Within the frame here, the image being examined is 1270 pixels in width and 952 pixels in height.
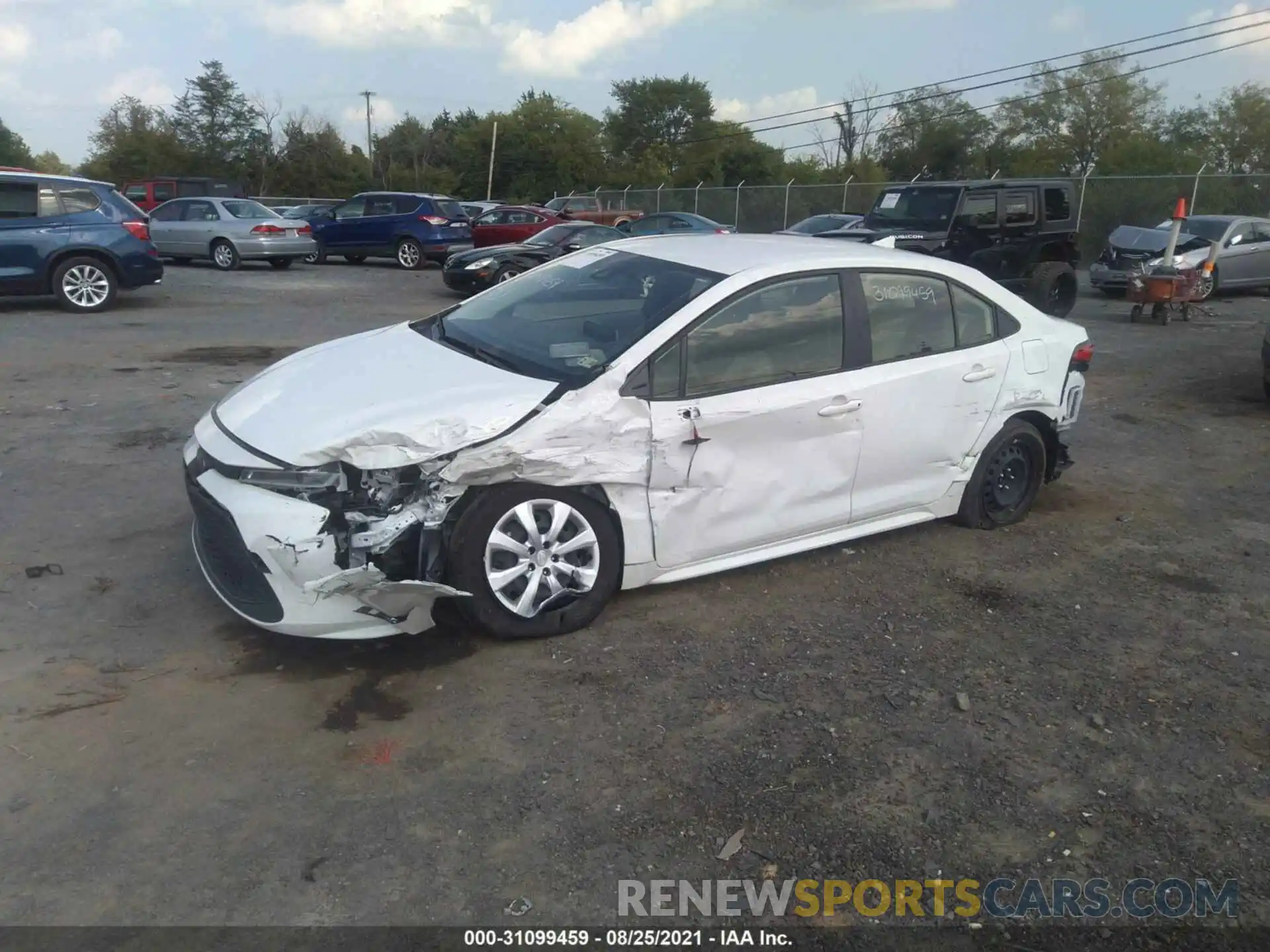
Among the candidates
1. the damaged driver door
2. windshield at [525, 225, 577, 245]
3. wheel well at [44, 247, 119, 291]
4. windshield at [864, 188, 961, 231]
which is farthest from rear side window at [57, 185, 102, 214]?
the damaged driver door

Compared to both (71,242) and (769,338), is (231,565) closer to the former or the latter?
(769,338)

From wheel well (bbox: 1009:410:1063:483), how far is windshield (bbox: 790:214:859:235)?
14.4 m

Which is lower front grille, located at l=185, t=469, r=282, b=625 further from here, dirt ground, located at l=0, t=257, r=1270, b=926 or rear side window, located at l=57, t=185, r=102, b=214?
rear side window, located at l=57, t=185, r=102, b=214

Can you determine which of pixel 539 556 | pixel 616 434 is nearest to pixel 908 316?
pixel 616 434

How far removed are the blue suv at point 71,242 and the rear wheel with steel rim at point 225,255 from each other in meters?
6.69

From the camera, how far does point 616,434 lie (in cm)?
424

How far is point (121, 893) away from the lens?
279cm

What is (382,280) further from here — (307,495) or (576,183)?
(576,183)

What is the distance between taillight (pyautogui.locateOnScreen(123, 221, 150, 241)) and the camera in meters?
13.0

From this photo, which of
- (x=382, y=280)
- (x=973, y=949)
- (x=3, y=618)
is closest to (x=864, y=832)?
(x=973, y=949)

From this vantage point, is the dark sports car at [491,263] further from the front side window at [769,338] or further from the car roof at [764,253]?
the front side window at [769,338]

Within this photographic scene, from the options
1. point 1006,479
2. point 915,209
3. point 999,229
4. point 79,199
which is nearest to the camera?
point 1006,479

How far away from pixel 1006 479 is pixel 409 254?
1871 centimetres

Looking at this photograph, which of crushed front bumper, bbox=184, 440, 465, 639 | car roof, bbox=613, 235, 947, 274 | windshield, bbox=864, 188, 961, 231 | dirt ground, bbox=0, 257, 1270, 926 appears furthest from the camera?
windshield, bbox=864, 188, 961, 231
